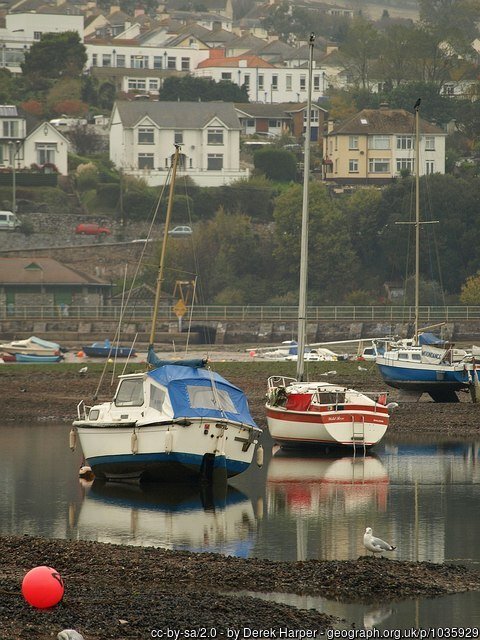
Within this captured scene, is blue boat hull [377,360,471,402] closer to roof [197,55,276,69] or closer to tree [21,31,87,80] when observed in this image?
tree [21,31,87,80]

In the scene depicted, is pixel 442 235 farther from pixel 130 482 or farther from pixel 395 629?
pixel 395 629

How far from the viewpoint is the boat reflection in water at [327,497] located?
27672 millimetres

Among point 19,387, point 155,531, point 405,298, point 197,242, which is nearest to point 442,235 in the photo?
point 405,298

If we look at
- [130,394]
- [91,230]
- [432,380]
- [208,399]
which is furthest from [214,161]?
[208,399]

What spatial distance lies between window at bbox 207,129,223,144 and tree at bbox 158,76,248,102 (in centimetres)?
1886

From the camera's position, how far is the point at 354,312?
90688 mm

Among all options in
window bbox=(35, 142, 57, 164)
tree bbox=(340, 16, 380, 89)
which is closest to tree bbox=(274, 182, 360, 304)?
window bbox=(35, 142, 57, 164)

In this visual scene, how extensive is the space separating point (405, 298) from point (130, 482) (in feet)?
198

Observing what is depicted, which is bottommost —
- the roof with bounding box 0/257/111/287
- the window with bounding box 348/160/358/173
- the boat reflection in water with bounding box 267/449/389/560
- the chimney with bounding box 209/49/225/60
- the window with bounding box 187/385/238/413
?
the boat reflection in water with bounding box 267/449/389/560

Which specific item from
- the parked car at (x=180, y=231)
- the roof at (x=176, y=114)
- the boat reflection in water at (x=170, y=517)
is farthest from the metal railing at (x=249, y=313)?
the boat reflection in water at (x=170, y=517)

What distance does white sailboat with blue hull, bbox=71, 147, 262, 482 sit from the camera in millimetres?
32781

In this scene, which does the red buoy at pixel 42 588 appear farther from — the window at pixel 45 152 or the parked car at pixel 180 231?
the window at pixel 45 152

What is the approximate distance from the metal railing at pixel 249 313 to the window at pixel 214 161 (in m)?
Answer: 32.7

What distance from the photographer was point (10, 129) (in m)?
120
